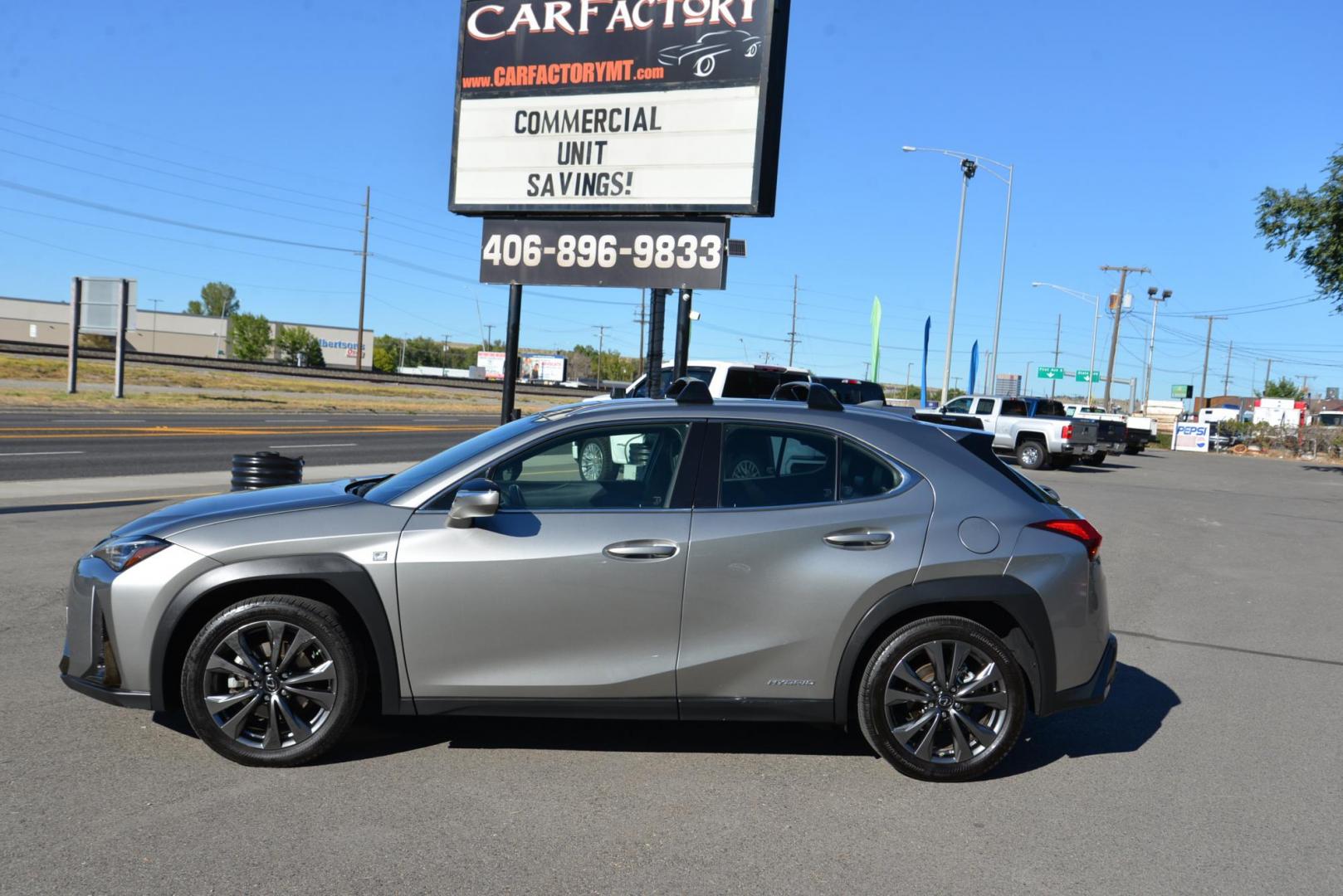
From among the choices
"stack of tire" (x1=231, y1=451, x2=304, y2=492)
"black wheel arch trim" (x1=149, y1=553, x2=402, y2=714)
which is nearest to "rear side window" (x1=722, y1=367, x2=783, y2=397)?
"stack of tire" (x1=231, y1=451, x2=304, y2=492)

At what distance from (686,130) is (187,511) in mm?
9190

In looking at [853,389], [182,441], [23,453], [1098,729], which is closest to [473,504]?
[1098,729]

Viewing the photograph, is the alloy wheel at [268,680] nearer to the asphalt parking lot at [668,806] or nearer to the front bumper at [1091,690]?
the asphalt parking lot at [668,806]

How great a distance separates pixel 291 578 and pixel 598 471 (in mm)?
1357

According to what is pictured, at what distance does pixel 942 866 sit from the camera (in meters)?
3.88

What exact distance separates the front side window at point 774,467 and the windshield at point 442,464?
0.89 metres

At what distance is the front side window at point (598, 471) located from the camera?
4.76 m

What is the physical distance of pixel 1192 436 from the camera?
2100 inches

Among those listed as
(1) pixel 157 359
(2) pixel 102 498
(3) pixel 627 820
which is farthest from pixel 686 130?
(1) pixel 157 359

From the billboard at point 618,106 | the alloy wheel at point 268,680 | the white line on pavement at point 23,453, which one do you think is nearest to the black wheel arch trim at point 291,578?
the alloy wheel at point 268,680

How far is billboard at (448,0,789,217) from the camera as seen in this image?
41.1 feet

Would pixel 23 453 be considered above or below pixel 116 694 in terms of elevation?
below

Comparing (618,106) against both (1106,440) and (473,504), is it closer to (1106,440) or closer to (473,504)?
(473,504)

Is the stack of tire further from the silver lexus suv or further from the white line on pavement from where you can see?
the white line on pavement
